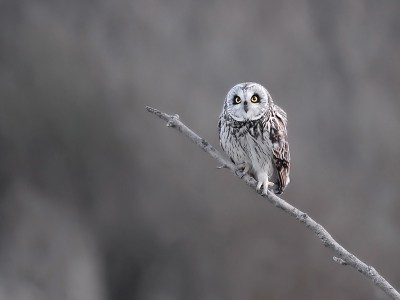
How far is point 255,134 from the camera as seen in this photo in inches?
57.7

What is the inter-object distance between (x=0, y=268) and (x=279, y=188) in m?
1.78

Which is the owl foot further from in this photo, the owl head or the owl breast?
the owl head

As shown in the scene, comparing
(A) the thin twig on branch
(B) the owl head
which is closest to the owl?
(B) the owl head

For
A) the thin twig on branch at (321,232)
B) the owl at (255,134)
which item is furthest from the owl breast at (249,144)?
the thin twig on branch at (321,232)

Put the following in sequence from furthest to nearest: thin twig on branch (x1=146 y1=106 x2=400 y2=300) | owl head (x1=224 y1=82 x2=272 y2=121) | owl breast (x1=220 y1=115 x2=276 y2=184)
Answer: owl breast (x1=220 y1=115 x2=276 y2=184) → owl head (x1=224 y1=82 x2=272 y2=121) → thin twig on branch (x1=146 y1=106 x2=400 y2=300)

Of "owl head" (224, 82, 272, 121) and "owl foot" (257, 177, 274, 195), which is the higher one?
"owl head" (224, 82, 272, 121)

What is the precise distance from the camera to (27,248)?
8.21 feet

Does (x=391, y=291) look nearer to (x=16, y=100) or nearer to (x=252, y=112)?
(x=252, y=112)

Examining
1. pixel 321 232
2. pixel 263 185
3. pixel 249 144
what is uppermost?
pixel 249 144

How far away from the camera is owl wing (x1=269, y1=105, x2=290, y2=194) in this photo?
59.2 inches

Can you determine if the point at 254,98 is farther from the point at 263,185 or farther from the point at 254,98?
the point at 263,185

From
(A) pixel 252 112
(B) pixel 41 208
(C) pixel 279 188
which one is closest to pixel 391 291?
(A) pixel 252 112

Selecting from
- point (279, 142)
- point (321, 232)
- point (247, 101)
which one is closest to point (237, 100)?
point (247, 101)

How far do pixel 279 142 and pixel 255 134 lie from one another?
0.12 metres
